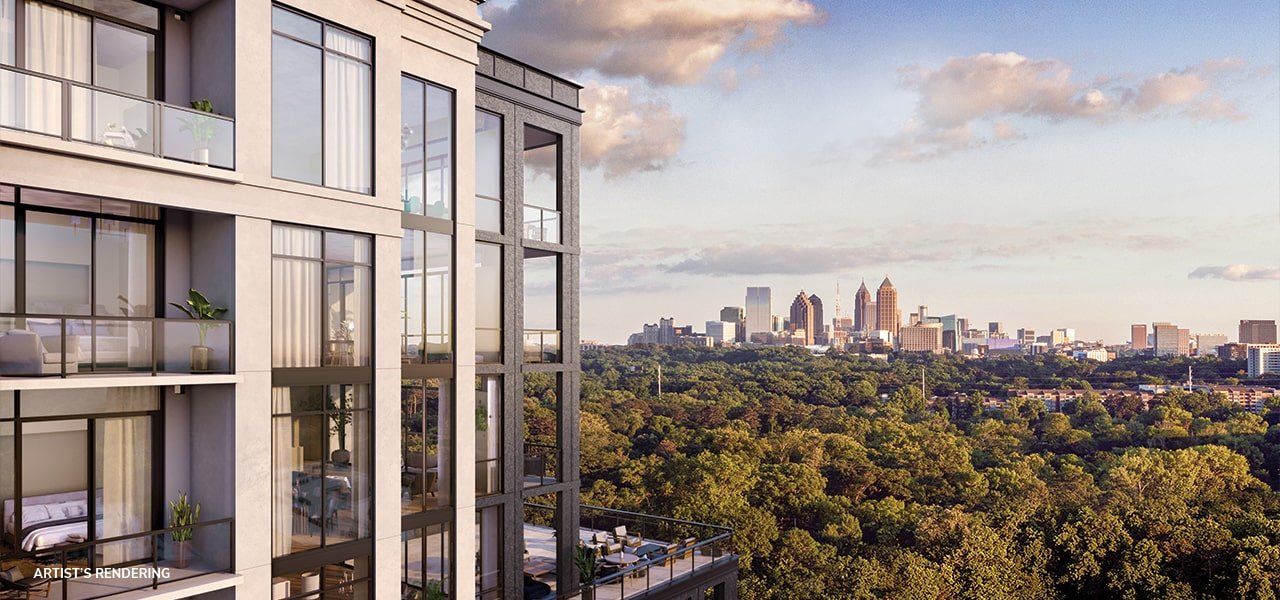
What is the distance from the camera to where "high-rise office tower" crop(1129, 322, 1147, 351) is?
7544cm

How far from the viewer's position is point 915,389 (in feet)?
206

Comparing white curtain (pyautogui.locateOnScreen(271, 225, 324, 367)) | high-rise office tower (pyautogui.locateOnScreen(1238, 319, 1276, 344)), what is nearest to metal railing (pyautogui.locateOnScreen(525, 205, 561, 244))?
white curtain (pyautogui.locateOnScreen(271, 225, 324, 367))

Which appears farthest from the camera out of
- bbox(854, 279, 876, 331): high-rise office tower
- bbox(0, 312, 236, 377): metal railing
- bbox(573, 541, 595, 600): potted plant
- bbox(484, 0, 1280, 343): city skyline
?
bbox(854, 279, 876, 331): high-rise office tower

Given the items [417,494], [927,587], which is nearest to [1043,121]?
[927,587]

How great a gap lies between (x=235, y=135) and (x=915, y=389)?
59.4 metres

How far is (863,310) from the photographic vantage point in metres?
90.4

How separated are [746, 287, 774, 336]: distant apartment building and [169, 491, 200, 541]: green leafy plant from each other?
74.7 m

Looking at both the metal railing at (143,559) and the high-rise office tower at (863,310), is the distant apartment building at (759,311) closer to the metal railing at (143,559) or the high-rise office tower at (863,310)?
the high-rise office tower at (863,310)

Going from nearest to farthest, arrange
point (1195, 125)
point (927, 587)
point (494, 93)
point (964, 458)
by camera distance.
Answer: point (494, 93), point (927, 587), point (964, 458), point (1195, 125)

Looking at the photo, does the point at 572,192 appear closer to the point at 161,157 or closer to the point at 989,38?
the point at 161,157

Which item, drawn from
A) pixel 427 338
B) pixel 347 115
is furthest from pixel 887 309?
pixel 347 115

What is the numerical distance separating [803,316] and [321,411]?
283 feet

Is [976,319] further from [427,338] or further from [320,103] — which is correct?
[320,103]

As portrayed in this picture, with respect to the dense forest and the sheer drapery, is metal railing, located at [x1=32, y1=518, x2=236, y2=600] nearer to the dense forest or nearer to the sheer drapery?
the sheer drapery
